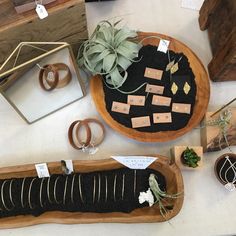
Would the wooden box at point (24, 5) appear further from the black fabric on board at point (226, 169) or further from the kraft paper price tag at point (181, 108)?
the black fabric on board at point (226, 169)

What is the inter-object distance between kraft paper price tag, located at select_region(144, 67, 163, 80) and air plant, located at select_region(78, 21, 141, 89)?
0.34 feet

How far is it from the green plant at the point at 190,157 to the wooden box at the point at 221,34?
36 cm

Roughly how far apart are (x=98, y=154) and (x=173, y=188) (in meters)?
0.31

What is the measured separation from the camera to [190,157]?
1.04 metres

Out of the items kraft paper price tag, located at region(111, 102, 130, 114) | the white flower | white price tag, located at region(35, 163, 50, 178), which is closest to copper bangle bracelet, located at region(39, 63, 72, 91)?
kraft paper price tag, located at region(111, 102, 130, 114)

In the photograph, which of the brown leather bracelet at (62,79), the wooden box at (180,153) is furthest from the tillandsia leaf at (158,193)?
the brown leather bracelet at (62,79)

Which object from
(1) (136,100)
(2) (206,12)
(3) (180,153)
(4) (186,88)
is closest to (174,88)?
(4) (186,88)

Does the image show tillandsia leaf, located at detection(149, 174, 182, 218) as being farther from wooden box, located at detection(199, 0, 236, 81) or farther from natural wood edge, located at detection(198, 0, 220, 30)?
natural wood edge, located at detection(198, 0, 220, 30)

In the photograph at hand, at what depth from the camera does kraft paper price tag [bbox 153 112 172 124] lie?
1117 millimetres

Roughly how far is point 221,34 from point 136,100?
45 cm

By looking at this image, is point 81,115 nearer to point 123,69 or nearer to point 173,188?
point 123,69

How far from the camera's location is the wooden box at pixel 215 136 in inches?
43.1

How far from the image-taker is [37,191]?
40.7 inches

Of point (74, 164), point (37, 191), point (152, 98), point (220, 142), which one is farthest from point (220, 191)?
point (37, 191)
